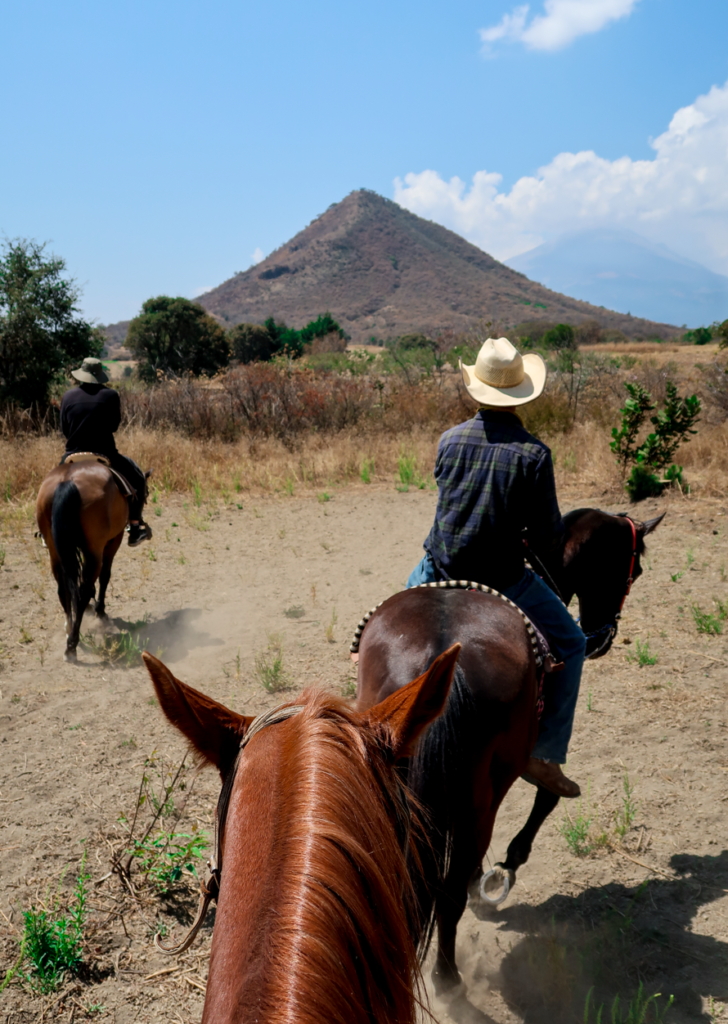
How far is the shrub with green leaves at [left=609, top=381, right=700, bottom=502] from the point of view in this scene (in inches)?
360

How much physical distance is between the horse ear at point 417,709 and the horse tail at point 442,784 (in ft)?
2.57

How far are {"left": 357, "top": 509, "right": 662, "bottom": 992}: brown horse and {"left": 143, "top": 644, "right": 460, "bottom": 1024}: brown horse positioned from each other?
2.46 ft

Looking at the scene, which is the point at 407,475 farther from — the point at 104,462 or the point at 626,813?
the point at 626,813

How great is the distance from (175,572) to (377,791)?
6.98 m

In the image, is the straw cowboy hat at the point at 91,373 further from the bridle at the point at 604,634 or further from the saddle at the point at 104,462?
the bridle at the point at 604,634

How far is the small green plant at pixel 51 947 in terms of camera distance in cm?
262

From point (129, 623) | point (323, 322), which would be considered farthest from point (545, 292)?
point (129, 623)

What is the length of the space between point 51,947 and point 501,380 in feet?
9.86

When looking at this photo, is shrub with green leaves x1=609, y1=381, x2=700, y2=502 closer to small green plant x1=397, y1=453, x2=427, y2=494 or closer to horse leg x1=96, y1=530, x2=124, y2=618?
small green plant x1=397, y1=453, x2=427, y2=494

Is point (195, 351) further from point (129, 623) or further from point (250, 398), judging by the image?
point (129, 623)

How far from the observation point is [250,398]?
14.0m

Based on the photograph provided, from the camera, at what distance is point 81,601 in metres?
5.66

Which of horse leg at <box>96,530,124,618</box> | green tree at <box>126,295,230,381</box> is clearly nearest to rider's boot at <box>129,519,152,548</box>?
horse leg at <box>96,530,124,618</box>

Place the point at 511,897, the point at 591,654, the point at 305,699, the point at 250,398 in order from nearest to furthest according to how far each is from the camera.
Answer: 1. the point at 305,699
2. the point at 511,897
3. the point at 591,654
4. the point at 250,398
